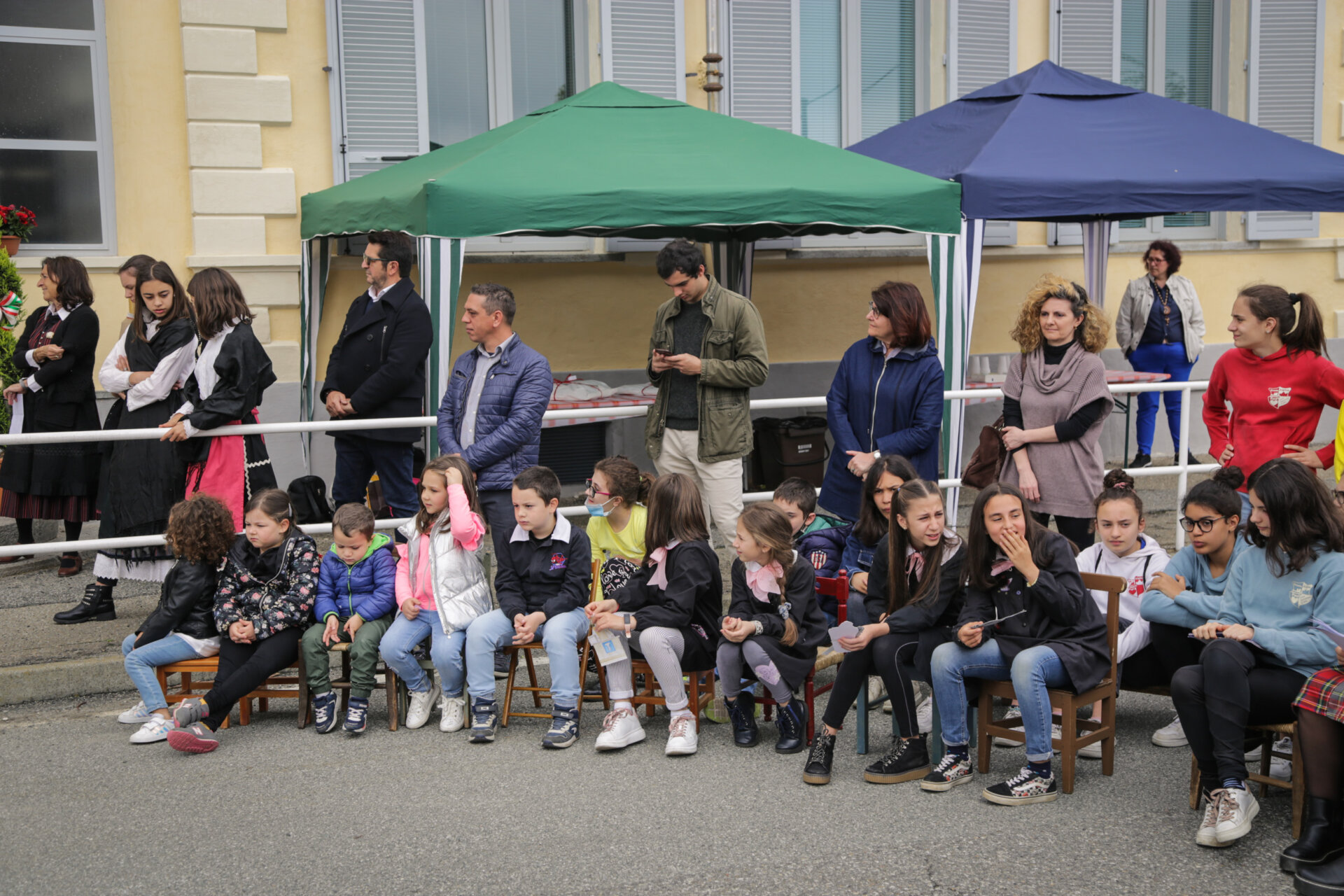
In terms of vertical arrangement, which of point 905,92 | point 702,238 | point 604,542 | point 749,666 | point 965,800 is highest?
point 905,92

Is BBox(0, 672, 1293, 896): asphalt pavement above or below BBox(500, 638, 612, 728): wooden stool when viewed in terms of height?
below

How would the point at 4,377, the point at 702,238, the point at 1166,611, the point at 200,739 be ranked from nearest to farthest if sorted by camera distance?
the point at 1166,611
the point at 200,739
the point at 4,377
the point at 702,238

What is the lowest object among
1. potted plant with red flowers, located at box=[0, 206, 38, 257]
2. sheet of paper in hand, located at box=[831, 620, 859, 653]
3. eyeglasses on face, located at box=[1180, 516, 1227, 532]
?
sheet of paper in hand, located at box=[831, 620, 859, 653]

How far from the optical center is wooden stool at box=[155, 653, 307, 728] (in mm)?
5324

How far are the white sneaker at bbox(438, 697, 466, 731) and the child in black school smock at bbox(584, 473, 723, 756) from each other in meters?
0.61

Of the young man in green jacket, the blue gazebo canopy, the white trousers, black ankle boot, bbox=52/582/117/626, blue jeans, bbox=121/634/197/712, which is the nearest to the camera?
blue jeans, bbox=121/634/197/712

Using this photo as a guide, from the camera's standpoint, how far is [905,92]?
455 inches

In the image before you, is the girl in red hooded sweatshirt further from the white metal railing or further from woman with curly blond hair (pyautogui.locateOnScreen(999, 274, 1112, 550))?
the white metal railing

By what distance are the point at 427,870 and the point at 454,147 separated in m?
5.54

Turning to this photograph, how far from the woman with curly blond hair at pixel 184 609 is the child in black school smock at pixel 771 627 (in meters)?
2.14

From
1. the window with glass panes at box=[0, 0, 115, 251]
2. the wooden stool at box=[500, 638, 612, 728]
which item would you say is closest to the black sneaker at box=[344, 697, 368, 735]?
the wooden stool at box=[500, 638, 612, 728]

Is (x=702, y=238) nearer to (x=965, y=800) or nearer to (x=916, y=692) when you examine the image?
(x=916, y=692)

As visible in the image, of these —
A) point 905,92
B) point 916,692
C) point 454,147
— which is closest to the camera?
point 916,692

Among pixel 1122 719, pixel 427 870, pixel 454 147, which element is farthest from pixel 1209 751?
pixel 454 147
